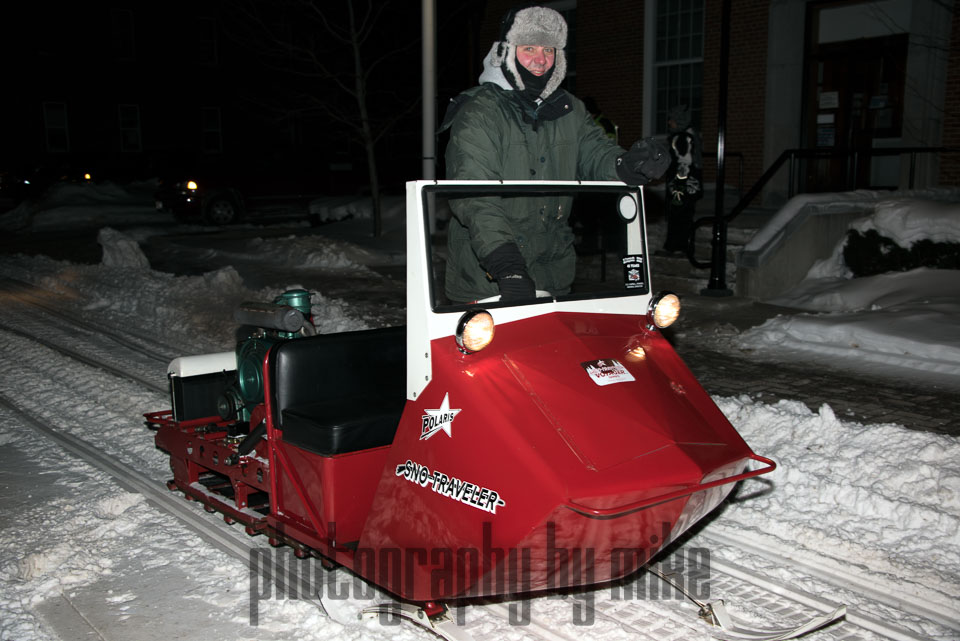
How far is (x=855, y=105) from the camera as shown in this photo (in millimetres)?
15117

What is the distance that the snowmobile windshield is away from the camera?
11.7 ft

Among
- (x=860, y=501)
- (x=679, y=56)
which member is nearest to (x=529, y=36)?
(x=860, y=501)

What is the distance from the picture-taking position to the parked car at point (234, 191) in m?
20.6

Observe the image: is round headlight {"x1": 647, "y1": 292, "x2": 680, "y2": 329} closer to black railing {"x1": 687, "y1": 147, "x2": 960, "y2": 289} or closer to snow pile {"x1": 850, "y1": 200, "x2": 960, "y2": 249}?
black railing {"x1": 687, "y1": 147, "x2": 960, "y2": 289}

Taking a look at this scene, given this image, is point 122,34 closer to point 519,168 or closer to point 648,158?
point 519,168

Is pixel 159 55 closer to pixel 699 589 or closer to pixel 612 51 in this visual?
pixel 612 51

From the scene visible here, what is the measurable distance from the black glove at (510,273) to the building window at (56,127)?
102 ft

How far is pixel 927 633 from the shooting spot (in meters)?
3.47

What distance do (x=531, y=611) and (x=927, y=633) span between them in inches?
63.2

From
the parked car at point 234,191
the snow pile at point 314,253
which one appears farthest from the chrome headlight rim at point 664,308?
the parked car at point 234,191

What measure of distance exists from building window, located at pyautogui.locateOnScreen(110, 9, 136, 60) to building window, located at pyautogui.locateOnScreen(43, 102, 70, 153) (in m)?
2.77

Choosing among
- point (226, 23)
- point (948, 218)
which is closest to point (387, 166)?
point (226, 23)

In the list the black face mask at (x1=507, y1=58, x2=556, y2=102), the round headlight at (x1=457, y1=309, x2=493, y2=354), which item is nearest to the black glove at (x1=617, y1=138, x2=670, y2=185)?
the black face mask at (x1=507, y1=58, x2=556, y2=102)

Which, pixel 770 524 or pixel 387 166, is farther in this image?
pixel 387 166
